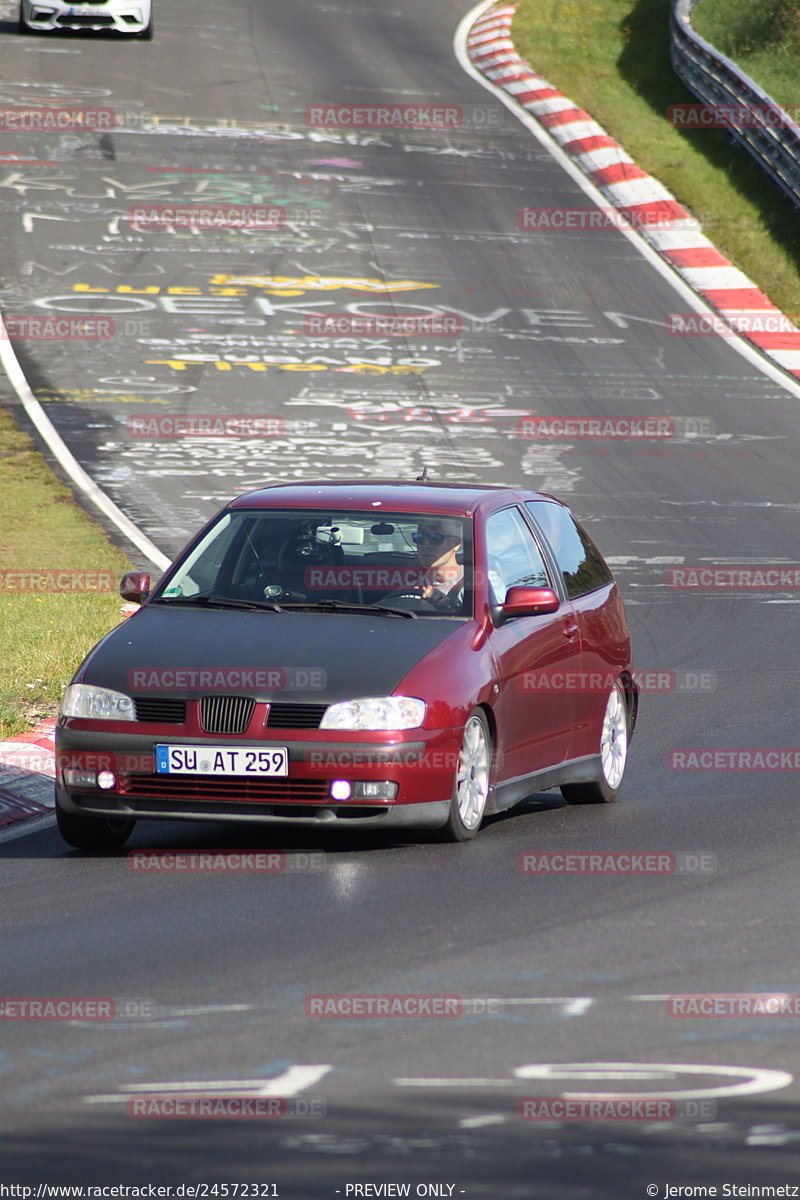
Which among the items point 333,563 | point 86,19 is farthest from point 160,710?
point 86,19

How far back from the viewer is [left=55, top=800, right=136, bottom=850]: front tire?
28.1ft

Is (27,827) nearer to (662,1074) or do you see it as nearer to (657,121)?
(662,1074)

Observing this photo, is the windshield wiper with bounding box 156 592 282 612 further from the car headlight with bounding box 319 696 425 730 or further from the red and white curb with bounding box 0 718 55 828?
the red and white curb with bounding box 0 718 55 828

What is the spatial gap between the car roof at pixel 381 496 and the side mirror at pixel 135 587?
24.3 inches

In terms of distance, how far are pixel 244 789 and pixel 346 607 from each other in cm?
111

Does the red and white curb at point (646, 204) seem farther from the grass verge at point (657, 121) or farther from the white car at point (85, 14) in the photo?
the white car at point (85, 14)

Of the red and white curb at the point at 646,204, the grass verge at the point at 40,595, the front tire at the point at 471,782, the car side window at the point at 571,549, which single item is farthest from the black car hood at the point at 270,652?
the red and white curb at the point at 646,204

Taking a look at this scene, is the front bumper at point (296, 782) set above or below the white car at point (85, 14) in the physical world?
above

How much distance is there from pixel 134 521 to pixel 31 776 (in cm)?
816

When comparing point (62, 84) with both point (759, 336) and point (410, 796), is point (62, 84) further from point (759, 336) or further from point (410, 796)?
point (410, 796)

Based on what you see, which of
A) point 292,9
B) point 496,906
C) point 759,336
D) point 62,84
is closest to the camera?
point 496,906

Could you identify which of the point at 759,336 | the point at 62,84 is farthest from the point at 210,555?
the point at 62,84

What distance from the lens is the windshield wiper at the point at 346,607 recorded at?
8906 mm

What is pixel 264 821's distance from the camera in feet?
26.9
